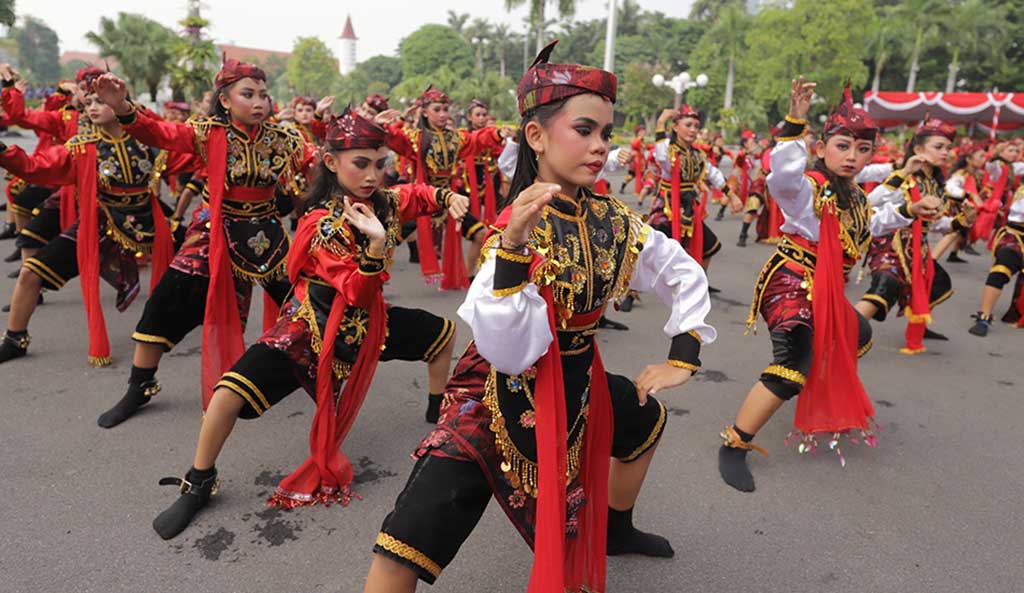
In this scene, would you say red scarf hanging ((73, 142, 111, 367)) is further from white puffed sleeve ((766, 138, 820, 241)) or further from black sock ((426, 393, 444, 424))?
white puffed sleeve ((766, 138, 820, 241))

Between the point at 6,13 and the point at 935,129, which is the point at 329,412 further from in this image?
the point at 6,13

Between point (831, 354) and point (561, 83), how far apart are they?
7.74 ft

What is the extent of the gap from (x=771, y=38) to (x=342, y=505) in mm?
44393

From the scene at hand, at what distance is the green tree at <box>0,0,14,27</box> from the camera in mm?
11391

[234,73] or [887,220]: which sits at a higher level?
[234,73]

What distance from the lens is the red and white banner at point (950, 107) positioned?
23.0 metres

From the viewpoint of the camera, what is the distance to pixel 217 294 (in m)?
3.72

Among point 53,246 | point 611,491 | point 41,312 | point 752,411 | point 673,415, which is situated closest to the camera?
point 611,491

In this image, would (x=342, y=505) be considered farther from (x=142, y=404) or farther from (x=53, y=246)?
(x=53, y=246)

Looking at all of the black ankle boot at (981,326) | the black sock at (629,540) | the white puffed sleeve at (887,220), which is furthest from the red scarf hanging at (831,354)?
the black ankle boot at (981,326)

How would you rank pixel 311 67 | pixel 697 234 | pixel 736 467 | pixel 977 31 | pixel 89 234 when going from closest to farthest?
pixel 736 467
pixel 89 234
pixel 697 234
pixel 977 31
pixel 311 67

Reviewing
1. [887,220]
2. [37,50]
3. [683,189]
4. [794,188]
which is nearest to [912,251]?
[887,220]

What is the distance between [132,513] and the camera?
9.94 ft

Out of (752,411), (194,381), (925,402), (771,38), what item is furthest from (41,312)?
(771,38)
